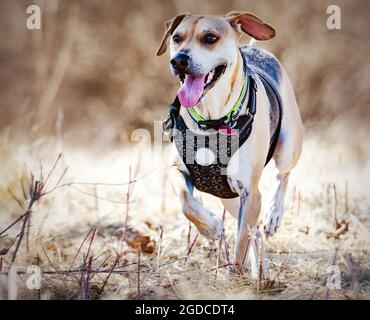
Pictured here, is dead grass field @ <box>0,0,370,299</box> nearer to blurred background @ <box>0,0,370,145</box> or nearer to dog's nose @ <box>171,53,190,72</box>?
blurred background @ <box>0,0,370,145</box>

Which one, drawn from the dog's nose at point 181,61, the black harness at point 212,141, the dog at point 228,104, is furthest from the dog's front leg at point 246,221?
the dog's nose at point 181,61

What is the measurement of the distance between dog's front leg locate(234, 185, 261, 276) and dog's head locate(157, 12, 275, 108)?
0.52 metres

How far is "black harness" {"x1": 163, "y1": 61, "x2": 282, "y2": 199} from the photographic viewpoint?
3393 millimetres

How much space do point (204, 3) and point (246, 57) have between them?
0.55 m

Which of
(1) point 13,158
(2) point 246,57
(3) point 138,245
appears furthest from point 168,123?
(1) point 13,158

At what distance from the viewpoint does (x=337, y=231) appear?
4.00m

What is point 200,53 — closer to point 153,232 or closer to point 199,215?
point 199,215

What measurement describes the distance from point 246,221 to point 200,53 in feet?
2.67

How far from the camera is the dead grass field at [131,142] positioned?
3857mm

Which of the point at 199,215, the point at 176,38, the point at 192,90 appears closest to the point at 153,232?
the point at 199,215
